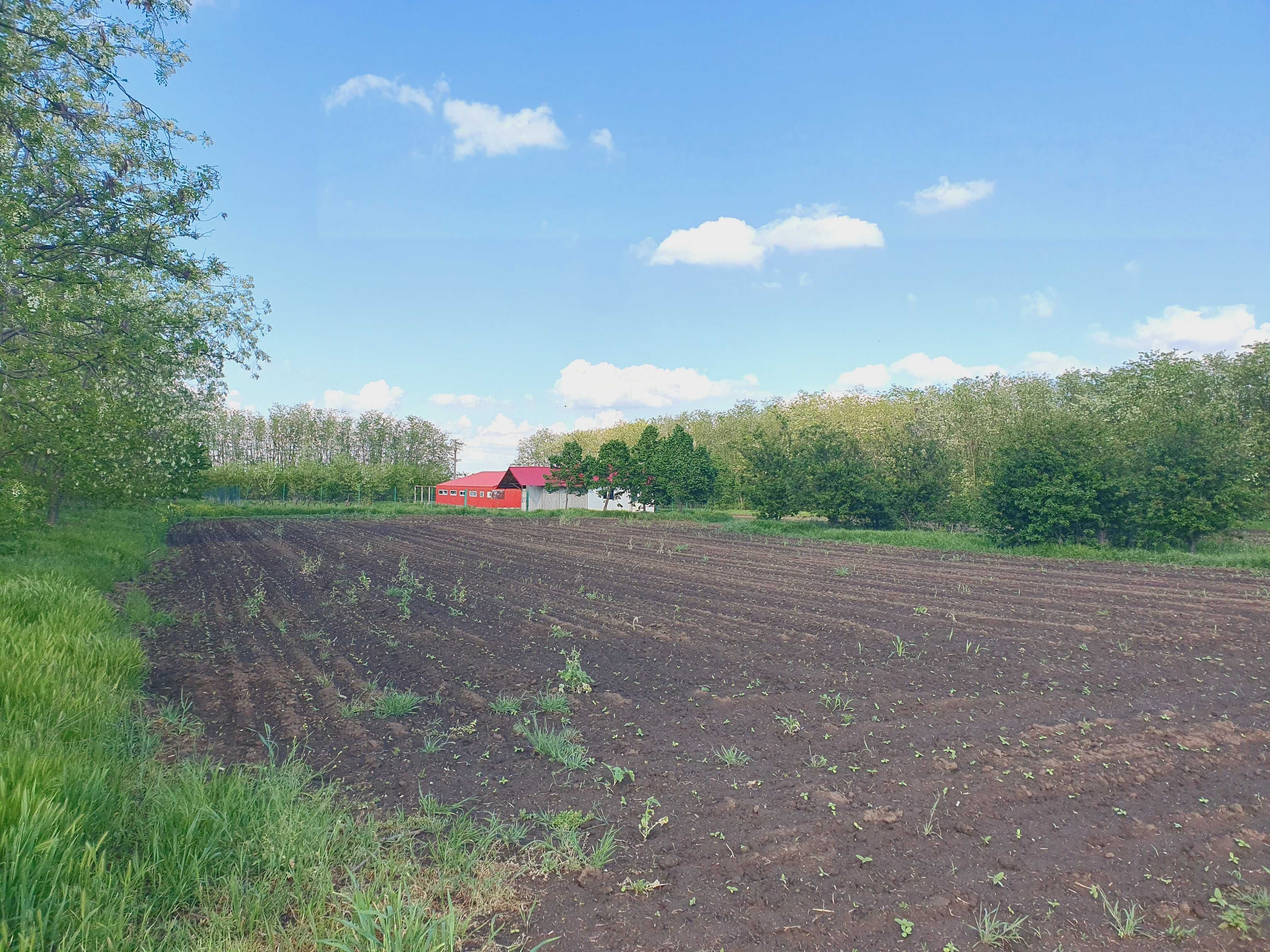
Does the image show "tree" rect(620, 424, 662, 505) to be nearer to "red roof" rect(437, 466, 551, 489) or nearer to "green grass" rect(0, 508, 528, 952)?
"red roof" rect(437, 466, 551, 489)

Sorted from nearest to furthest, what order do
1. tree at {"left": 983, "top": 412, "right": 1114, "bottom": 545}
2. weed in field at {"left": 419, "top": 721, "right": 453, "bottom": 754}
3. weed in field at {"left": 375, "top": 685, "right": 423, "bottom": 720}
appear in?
1. weed in field at {"left": 419, "top": 721, "right": 453, "bottom": 754}
2. weed in field at {"left": 375, "top": 685, "right": 423, "bottom": 720}
3. tree at {"left": 983, "top": 412, "right": 1114, "bottom": 545}


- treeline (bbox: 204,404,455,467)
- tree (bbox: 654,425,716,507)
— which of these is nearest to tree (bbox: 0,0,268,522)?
tree (bbox: 654,425,716,507)

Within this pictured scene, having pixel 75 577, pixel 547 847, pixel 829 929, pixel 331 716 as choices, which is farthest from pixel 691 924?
pixel 75 577

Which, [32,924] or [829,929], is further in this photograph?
[829,929]

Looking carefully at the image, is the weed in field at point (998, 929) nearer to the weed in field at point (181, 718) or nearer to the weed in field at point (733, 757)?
the weed in field at point (733, 757)

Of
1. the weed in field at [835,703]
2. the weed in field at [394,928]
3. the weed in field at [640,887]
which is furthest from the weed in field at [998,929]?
the weed in field at [835,703]

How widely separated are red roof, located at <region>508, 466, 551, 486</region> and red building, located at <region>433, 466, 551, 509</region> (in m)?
0.03

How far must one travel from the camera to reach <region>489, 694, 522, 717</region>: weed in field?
6.58 metres

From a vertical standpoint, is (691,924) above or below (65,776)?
below

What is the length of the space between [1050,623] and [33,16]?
16.1 meters

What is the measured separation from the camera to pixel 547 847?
4039 millimetres

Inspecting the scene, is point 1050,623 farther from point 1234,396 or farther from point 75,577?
point 1234,396

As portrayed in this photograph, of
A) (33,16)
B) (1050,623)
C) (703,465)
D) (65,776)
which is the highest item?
(33,16)

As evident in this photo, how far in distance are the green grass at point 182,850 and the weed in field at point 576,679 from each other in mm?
2962
